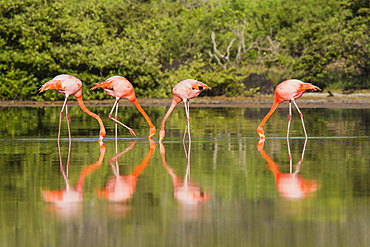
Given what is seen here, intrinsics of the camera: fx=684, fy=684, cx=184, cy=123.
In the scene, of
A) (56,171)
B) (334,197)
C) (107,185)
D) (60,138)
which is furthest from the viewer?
(60,138)

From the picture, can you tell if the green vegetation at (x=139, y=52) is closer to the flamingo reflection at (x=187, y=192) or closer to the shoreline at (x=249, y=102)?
the shoreline at (x=249, y=102)

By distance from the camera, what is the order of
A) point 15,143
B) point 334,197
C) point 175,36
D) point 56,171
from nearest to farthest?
point 334,197 < point 56,171 < point 15,143 < point 175,36

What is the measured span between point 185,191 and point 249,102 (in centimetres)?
2136

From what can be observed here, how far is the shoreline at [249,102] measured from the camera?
2685cm

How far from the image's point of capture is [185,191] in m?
7.96

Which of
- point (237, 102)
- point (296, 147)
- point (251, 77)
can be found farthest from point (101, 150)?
point (251, 77)

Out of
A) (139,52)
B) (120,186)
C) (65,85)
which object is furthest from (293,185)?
(139,52)

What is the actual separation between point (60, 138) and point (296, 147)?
195 inches

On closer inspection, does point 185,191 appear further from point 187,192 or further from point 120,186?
point 120,186

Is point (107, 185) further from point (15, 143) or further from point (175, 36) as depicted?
point (175, 36)

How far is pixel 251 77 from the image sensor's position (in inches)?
1335

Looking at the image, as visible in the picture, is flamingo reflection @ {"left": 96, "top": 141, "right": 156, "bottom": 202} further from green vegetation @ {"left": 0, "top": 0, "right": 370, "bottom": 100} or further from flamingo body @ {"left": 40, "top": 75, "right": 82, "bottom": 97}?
green vegetation @ {"left": 0, "top": 0, "right": 370, "bottom": 100}

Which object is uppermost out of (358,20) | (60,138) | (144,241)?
(358,20)

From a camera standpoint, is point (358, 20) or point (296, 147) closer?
point (296, 147)
